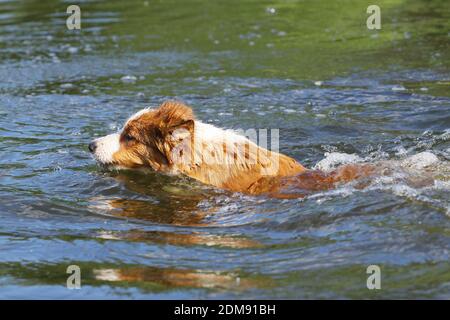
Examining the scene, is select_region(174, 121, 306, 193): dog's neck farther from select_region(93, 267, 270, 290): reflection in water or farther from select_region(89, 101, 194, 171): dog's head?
select_region(93, 267, 270, 290): reflection in water

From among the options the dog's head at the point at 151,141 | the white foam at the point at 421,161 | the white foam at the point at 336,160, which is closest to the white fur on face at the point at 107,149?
the dog's head at the point at 151,141

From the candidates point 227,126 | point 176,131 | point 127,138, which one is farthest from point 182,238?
point 227,126

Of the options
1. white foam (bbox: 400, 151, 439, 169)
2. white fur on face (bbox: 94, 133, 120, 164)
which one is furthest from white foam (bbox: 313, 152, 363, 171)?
white fur on face (bbox: 94, 133, 120, 164)

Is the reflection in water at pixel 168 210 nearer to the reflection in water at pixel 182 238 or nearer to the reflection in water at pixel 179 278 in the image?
the reflection in water at pixel 182 238

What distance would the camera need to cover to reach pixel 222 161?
24.9 feet

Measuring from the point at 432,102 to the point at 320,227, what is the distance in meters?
4.75

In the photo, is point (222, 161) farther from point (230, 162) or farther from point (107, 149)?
point (107, 149)

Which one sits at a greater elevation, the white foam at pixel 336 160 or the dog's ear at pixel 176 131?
the dog's ear at pixel 176 131

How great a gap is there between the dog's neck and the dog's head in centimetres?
13

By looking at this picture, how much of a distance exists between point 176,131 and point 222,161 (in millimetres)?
552

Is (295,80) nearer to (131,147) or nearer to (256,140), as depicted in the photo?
(256,140)

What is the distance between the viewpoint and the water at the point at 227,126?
19.2ft

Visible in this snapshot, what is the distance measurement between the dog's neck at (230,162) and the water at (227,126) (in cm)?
16
